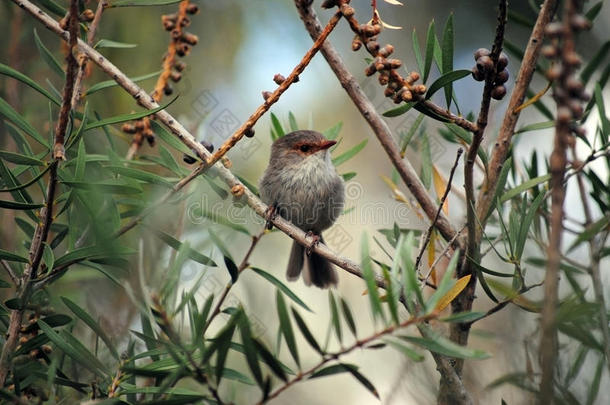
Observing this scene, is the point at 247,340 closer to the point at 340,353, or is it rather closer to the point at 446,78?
the point at 340,353

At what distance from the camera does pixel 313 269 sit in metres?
4.09

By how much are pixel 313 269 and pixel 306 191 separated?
553 mm

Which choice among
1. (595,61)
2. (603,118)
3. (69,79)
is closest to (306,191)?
(595,61)

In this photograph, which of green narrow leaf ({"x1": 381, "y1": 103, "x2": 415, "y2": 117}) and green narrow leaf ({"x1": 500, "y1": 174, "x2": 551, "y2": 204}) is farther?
green narrow leaf ({"x1": 500, "y1": 174, "x2": 551, "y2": 204})

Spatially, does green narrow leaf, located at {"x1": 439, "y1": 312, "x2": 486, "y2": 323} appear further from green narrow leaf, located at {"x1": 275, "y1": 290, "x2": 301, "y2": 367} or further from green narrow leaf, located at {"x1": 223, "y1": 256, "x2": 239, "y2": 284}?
green narrow leaf, located at {"x1": 223, "y1": 256, "x2": 239, "y2": 284}

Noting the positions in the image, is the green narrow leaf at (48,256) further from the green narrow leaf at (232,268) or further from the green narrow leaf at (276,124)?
the green narrow leaf at (276,124)

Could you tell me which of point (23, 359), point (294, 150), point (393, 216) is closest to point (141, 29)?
point (294, 150)

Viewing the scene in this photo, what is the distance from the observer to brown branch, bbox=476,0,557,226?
176cm

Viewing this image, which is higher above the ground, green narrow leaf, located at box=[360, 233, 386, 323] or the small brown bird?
the small brown bird

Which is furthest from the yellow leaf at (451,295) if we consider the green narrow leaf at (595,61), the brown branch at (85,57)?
the brown branch at (85,57)

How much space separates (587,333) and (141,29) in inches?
112

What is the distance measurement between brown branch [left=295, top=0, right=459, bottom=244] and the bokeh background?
1.36 feet

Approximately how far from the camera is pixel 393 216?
3473mm

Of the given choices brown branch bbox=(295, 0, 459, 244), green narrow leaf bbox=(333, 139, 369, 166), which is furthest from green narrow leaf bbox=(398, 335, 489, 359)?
green narrow leaf bbox=(333, 139, 369, 166)
